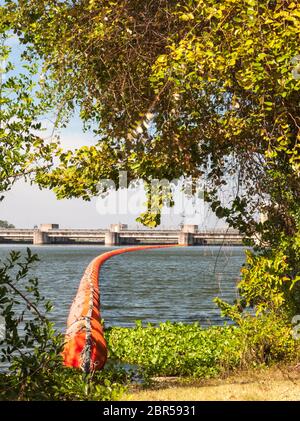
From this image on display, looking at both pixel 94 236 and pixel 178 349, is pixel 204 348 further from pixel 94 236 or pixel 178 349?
pixel 94 236

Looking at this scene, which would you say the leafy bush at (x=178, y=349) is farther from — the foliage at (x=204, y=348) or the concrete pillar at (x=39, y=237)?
the concrete pillar at (x=39, y=237)

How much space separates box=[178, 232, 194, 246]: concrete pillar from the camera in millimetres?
184725

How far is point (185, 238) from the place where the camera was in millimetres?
184875

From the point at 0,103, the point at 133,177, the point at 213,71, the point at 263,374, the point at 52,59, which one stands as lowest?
the point at 263,374

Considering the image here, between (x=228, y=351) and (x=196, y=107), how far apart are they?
5.57 meters

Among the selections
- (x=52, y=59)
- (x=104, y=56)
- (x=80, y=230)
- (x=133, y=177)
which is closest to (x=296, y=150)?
(x=133, y=177)

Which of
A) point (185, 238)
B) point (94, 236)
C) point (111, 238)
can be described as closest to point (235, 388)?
point (185, 238)

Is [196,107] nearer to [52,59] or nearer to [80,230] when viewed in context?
[52,59]

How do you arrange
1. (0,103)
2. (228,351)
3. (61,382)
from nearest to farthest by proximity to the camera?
(61,382), (0,103), (228,351)

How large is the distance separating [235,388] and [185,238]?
174630 mm

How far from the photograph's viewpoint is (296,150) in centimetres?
1080

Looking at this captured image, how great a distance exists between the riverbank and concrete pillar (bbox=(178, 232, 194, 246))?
564 ft

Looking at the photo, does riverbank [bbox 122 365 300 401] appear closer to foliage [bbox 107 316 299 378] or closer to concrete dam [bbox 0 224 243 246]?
foliage [bbox 107 316 299 378]

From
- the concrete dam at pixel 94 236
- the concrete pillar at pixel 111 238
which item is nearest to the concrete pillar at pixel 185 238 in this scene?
the concrete dam at pixel 94 236
